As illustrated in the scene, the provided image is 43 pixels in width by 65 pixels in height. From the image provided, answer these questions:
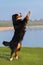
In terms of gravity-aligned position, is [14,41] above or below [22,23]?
below

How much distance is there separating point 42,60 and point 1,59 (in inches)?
65.7

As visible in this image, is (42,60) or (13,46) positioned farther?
(42,60)

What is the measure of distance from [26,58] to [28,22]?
201cm

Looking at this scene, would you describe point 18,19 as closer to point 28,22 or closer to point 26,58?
point 28,22

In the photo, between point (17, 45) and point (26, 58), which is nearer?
point (17, 45)

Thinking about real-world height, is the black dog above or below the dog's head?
below

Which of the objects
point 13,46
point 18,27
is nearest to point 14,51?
point 13,46

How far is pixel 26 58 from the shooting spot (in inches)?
509

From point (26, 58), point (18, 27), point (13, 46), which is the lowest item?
point (26, 58)

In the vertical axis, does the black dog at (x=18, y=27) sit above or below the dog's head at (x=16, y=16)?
below

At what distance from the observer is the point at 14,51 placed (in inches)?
468

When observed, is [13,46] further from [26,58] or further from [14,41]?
[26,58]

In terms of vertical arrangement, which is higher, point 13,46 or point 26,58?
point 13,46

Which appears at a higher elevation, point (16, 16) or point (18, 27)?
point (16, 16)
